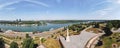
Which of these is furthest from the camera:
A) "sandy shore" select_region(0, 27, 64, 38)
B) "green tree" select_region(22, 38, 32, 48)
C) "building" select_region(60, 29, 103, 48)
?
"sandy shore" select_region(0, 27, 64, 38)

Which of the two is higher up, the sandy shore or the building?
the sandy shore

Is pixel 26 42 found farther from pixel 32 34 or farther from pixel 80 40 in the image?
pixel 80 40

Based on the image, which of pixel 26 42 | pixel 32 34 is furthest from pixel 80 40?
pixel 26 42

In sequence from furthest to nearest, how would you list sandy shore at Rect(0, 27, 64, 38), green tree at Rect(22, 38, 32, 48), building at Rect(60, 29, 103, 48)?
sandy shore at Rect(0, 27, 64, 38) < green tree at Rect(22, 38, 32, 48) < building at Rect(60, 29, 103, 48)

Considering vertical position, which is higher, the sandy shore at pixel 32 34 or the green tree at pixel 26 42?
the sandy shore at pixel 32 34

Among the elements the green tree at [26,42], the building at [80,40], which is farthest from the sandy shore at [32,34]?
the building at [80,40]

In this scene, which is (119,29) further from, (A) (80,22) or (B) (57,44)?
(B) (57,44)

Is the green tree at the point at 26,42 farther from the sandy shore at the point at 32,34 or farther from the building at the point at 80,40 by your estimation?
the building at the point at 80,40

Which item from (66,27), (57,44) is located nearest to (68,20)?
(66,27)

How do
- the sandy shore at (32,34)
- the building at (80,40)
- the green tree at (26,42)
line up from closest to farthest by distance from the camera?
the building at (80,40) < the green tree at (26,42) < the sandy shore at (32,34)

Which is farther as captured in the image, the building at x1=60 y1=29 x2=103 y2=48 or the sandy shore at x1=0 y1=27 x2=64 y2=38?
the sandy shore at x1=0 y1=27 x2=64 y2=38

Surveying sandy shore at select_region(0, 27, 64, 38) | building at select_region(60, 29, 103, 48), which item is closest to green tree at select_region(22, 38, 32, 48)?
sandy shore at select_region(0, 27, 64, 38)

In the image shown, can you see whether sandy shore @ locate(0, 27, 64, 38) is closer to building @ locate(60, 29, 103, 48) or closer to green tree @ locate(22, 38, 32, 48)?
green tree @ locate(22, 38, 32, 48)
